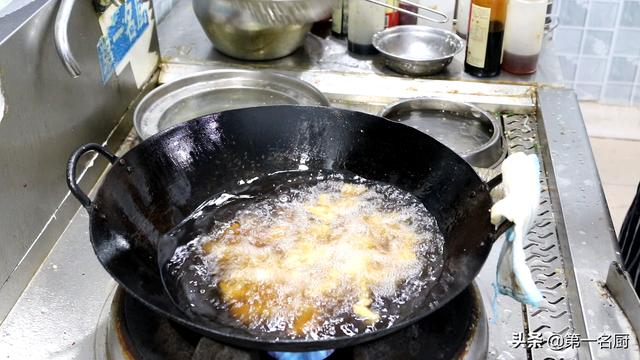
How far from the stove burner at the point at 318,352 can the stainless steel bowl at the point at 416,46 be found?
0.81 metres

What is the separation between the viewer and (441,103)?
1.48 meters

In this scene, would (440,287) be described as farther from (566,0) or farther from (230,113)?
(566,0)

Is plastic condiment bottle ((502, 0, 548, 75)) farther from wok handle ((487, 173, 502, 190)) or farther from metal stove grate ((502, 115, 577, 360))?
wok handle ((487, 173, 502, 190))

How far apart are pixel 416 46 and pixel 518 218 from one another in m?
1.01

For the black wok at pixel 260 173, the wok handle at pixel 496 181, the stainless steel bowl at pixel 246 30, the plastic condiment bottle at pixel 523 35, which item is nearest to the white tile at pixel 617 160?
the plastic condiment bottle at pixel 523 35

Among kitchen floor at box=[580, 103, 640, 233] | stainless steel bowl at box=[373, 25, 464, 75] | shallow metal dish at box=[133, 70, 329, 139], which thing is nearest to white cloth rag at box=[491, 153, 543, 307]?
shallow metal dish at box=[133, 70, 329, 139]

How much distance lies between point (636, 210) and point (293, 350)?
3.26 feet

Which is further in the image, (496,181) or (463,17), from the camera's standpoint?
(463,17)

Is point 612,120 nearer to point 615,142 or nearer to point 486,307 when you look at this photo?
point 615,142

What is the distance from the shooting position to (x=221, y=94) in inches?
60.1

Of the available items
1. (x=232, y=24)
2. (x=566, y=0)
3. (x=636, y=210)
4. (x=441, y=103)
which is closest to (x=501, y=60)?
(x=441, y=103)

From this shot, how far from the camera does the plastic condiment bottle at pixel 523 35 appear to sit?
4.89 ft

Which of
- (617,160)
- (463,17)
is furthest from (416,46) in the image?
(617,160)

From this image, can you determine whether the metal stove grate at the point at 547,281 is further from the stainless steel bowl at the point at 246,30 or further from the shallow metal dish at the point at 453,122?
the stainless steel bowl at the point at 246,30
